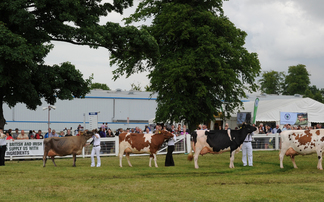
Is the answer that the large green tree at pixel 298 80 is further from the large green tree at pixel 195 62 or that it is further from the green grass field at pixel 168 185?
the green grass field at pixel 168 185

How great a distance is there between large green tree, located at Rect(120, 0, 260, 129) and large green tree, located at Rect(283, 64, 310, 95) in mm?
64841

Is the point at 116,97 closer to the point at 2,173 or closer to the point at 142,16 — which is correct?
the point at 142,16

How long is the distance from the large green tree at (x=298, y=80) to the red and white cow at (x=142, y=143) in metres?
84.1

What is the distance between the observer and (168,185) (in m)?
12.8

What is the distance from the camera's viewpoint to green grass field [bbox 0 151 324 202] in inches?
422

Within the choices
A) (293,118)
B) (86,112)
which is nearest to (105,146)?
(293,118)

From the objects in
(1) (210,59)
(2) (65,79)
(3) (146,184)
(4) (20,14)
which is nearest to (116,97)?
(1) (210,59)

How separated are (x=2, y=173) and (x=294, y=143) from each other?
39.1 ft

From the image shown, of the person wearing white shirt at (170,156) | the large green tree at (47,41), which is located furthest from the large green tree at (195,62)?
the person wearing white shirt at (170,156)

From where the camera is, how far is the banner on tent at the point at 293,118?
39.4 m

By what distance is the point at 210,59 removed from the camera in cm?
3388

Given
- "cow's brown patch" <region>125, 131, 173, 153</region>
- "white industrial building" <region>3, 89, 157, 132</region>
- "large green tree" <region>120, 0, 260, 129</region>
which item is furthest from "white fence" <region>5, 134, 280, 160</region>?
"white industrial building" <region>3, 89, 157, 132</region>

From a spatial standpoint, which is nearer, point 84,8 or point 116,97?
point 84,8

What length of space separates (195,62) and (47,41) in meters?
13.2
